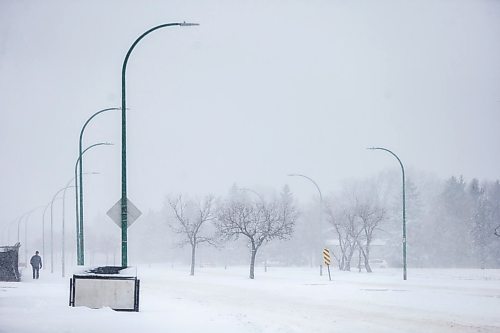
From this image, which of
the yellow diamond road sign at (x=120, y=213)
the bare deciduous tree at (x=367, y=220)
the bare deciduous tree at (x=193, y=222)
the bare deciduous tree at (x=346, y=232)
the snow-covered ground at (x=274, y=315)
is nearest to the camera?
the snow-covered ground at (x=274, y=315)

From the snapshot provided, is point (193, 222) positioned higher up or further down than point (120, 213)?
further down

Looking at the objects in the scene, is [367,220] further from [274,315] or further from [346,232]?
[274,315]

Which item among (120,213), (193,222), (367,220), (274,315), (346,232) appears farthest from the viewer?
(346,232)

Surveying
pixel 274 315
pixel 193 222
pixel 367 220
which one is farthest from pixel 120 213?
pixel 367 220

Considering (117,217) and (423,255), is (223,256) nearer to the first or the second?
(423,255)

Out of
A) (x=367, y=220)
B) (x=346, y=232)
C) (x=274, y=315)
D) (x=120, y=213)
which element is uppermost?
(x=120, y=213)

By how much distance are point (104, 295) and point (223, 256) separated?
87.1 m

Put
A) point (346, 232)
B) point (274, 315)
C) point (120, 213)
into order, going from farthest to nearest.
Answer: point (346, 232) < point (120, 213) < point (274, 315)

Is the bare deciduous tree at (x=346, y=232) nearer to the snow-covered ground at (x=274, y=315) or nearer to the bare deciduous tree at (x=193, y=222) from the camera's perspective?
the bare deciduous tree at (x=193, y=222)

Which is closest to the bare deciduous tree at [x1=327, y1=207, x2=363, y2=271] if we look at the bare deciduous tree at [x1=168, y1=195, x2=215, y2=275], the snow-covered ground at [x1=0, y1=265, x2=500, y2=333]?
the bare deciduous tree at [x1=168, y1=195, x2=215, y2=275]

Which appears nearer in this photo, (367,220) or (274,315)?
(274,315)

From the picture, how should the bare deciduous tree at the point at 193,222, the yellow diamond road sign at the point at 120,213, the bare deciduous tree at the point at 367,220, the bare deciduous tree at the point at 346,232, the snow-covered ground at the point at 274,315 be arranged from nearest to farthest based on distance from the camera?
the snow-covered ground at the point at 274,315, the yellow diamond road sign at the point at 120,213, the bare deciduous tree at the point at 193,222, the bare deciduous tree at the point at 367,220, the bare deciduous tree at the point at 346,232

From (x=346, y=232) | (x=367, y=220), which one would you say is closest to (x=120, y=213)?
(x=367, y=220)

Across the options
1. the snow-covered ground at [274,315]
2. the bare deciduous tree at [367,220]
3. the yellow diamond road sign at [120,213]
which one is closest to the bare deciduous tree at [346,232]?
the bare deciduous tree at [367,220]
